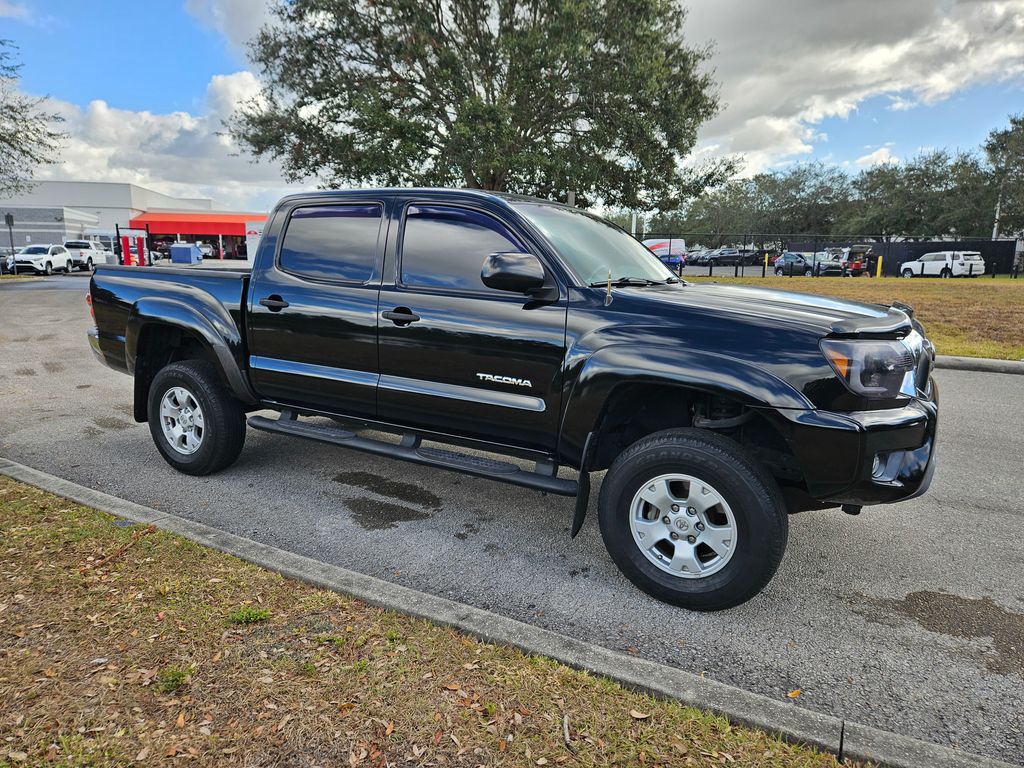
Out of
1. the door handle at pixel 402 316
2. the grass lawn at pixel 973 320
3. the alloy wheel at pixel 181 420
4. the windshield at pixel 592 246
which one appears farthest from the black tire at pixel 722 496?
the grass lawn at pixel 973 320

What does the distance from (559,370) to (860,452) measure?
1382 mm

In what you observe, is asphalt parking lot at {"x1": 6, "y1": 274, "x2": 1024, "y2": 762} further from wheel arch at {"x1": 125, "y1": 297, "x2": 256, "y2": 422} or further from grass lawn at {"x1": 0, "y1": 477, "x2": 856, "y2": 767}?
wheel arch at {"x1": 125, "y1": 297, "x2": 256, "y2": 422}

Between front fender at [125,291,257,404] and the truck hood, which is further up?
the truck hood

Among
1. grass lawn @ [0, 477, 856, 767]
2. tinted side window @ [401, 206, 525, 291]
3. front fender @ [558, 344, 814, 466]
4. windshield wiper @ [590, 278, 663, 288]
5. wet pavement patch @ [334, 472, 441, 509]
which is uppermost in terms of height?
tinted side window @ [401, 206, 525, 291]

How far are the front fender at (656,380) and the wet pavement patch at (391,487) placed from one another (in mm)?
1333

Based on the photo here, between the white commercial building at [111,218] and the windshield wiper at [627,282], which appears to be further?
the white commercial building at [111,218]

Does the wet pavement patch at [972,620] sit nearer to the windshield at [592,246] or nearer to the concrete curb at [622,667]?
the concrete curb at [622,667]

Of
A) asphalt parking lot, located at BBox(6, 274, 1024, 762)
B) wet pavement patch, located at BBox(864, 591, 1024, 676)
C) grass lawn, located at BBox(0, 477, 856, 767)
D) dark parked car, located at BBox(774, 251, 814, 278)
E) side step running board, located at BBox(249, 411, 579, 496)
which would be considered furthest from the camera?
dark parked car, located at BBox(774, 251, 814, 278)

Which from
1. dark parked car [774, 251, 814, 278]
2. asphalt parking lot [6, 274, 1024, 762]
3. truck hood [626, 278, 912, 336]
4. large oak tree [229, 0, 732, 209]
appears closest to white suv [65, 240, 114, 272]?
large oak tree [229, 0, 732, 209]

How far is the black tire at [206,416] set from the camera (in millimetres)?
4539

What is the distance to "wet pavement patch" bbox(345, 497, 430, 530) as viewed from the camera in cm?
398

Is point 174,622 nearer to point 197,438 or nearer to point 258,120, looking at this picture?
point 197,438

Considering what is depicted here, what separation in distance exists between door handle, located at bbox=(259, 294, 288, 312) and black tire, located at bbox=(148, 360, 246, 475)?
715 mm

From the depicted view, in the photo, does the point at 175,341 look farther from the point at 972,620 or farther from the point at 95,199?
the point at 95,199
